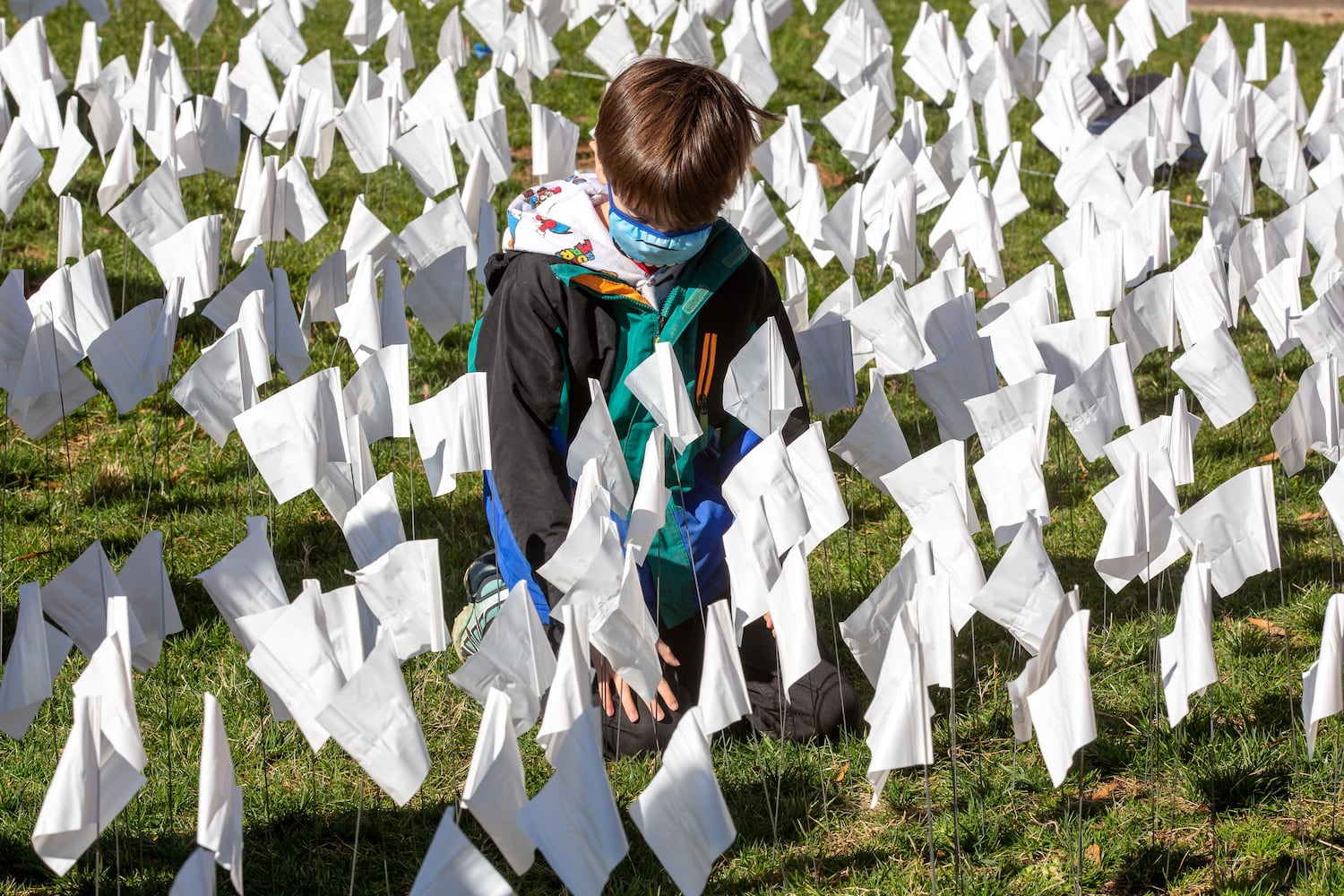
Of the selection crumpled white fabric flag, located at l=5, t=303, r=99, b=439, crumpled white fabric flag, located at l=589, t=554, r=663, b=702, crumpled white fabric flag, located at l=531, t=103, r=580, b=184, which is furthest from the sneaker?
crumpled white fabric flag, located at l=531, t=103, r=580, b=184

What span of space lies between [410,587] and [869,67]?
3.39 metres

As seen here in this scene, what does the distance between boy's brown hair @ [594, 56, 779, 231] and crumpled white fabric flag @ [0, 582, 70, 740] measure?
1.00 m

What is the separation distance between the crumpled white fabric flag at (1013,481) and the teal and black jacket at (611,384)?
1.39ft

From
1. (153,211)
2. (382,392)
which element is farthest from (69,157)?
(382,392)

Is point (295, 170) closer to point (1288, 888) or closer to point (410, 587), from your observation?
point (410, 587)

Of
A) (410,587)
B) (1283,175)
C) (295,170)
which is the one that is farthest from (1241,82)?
(410,587)

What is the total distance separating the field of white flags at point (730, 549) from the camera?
1.60 meters

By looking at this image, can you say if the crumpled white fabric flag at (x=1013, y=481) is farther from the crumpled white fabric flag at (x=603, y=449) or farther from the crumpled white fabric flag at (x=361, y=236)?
the crumpled white fabric flag at (x=361, y=236)

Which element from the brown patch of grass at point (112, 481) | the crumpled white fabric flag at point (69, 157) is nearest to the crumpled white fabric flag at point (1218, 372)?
the brown patch of grass at point (112, 481)

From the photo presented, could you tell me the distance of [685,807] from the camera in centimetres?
148

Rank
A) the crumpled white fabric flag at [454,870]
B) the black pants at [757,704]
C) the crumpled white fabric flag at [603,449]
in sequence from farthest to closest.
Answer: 1. the black pants at [757,704]
2. the crumpled white fabric flag at [603,449]
3. the crumpled white fabric flag at [454,870]

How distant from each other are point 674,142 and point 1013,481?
698mm

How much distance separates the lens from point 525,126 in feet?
17.3

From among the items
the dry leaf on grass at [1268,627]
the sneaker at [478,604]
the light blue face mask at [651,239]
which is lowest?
the dry leaf on grass at [1268,627]
